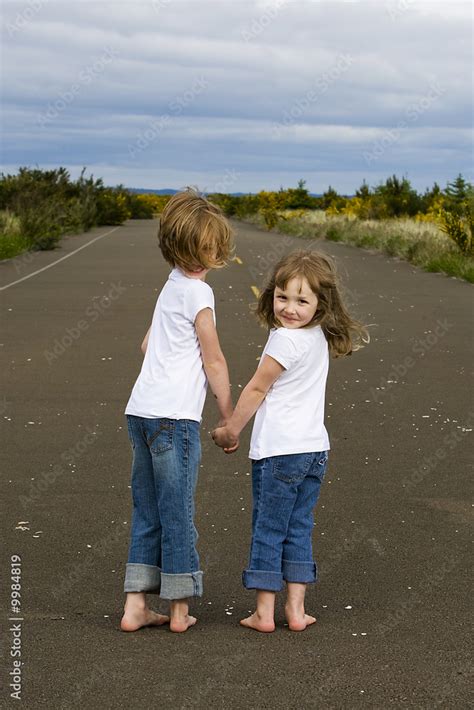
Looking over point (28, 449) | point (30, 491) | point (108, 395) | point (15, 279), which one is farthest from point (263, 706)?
point (15, 279)

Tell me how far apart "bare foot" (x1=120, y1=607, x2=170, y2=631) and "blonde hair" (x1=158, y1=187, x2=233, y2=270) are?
144 centimetres

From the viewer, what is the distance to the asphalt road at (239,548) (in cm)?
453

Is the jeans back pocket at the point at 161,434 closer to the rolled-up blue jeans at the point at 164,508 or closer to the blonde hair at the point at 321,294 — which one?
the rolled-up blue jeans at the point at 164,508

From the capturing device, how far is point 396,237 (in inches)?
1523

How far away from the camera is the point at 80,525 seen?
273 inches

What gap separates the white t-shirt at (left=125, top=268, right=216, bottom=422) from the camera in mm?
5066

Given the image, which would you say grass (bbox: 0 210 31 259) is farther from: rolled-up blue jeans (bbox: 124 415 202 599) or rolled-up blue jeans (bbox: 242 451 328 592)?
rolled-up blue jeans (bbox: 242 451 328 592)

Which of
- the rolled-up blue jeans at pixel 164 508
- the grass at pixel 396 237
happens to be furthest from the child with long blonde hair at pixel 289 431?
the grass at pixel 396 237

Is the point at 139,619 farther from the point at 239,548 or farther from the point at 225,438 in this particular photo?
the point at 239,548

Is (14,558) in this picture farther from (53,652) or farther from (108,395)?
(108,395)

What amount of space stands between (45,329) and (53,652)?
12434 mm

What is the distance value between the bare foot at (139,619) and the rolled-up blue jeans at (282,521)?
1.32 feet

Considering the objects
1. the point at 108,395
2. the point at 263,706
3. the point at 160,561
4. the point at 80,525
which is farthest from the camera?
the point at 108,395

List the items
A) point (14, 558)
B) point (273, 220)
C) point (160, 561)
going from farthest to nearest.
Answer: point (273, 220), point (14, 558), point (160, 561)
